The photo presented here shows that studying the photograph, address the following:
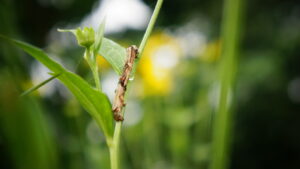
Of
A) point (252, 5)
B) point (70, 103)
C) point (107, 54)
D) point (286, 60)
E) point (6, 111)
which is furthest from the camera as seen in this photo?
point (252, 5)

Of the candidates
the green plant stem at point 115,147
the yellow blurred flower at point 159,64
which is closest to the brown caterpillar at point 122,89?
the green plant stem at point 115,147

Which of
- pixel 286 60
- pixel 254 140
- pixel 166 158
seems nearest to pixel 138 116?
pixel 166 158

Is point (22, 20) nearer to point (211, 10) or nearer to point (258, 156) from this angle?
point (211, 10)

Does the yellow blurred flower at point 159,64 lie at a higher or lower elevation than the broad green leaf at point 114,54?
lower

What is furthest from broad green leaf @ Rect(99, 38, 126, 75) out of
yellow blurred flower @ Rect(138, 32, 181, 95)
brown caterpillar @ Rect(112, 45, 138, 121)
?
yellow blurred flower @ Rect(138, 32, 181, 95)

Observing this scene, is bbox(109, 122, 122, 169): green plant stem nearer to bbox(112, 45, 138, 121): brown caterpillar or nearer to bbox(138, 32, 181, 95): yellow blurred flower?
bbox(112, 45, 138, 121): brown caterpillar

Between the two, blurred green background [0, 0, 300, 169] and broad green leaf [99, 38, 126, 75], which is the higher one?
broad green leaf [99, 38, 126, 75]

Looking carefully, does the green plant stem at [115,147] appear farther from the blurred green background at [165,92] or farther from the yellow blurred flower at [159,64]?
the yellow blurred flower at [159,64]
